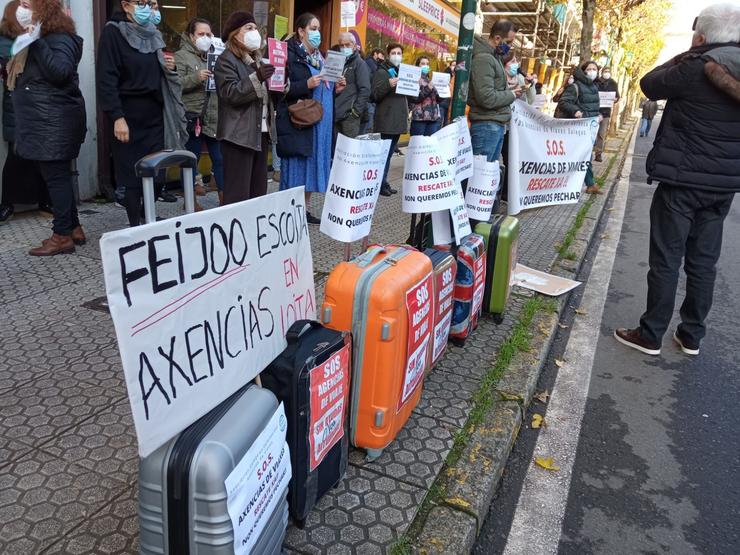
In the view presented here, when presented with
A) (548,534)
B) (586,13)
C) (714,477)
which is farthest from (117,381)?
(586,13)

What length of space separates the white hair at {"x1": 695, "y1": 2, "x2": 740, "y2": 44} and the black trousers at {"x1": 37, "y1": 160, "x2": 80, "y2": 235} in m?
4.44

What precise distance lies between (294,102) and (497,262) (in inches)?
98.6

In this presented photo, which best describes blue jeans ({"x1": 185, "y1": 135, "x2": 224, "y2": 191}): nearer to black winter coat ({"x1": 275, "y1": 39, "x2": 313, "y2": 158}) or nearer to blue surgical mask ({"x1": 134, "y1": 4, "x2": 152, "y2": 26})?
black winter coat ({"x1": 275, "y1": 39, "x2": 313, "y2": 158})

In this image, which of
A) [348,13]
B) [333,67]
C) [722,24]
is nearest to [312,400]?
[722,24]

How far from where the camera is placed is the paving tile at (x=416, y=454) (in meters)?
2.56

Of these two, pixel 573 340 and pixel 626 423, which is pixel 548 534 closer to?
pixel 626 423

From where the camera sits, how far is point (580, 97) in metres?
10.1

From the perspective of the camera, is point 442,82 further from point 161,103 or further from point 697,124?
point 697,124

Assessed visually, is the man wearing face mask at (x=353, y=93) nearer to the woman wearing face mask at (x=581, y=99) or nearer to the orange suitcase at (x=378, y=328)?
the woman wearing face mask at (x=581, y=99)

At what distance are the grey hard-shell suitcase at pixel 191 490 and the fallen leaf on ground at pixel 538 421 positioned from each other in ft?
6.76

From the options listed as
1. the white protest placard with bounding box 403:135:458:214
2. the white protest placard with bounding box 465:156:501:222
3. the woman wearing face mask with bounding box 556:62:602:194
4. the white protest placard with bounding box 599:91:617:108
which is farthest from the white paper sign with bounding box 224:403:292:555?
the white protest placard with bounding box 599:91:617:108

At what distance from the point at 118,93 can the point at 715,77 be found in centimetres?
393

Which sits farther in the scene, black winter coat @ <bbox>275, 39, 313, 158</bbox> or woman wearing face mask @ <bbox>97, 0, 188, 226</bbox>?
black winter coat @ <bbox>275, 39, 313, 158</bbox>

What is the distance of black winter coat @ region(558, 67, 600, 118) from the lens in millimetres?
9992
